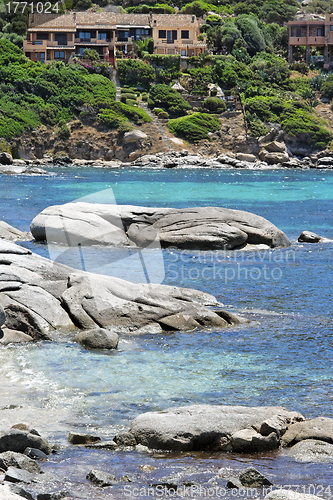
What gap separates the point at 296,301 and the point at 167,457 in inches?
387

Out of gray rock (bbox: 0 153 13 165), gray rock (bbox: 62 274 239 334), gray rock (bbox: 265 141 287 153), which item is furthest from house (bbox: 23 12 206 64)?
gray rock (bbox: 62 274 239 334)

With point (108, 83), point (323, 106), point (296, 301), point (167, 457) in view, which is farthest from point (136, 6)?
point (167, 457)

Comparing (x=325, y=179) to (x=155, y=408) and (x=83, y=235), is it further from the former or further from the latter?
(x=155, y=408)

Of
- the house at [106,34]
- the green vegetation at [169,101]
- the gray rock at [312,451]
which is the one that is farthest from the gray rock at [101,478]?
the house at [106,34]

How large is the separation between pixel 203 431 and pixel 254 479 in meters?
1.29

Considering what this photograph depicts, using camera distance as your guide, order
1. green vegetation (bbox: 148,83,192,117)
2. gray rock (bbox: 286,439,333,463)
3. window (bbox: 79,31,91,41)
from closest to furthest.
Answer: gray rock (bbox: 286,439,333,463)
green vegetation (bbox: 148,83,192,117)
window (bbox: 79,31,91,41)

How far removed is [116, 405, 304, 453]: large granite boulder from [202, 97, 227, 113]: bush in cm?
9661

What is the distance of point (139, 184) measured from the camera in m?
59.2

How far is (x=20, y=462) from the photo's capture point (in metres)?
7.55

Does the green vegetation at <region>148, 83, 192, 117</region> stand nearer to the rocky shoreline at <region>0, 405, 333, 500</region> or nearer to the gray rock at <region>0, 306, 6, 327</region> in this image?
the gray rock at <region>0, 306, 6, 327</region>

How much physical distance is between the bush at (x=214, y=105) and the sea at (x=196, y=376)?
8042cm

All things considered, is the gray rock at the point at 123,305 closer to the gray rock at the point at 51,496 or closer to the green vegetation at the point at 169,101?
the gray rock at the point at 51,496

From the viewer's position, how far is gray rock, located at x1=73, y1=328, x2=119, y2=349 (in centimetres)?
1283

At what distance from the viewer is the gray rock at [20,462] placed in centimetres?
752
